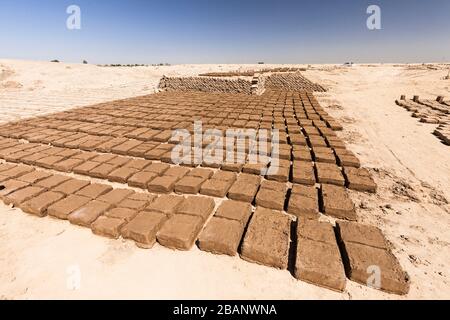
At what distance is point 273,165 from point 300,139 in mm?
1534

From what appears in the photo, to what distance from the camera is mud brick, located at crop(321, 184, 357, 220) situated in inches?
107

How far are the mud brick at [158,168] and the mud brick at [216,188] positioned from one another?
2.50 feet

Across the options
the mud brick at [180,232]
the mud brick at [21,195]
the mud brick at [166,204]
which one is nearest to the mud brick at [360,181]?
the mud brick at [180,232]

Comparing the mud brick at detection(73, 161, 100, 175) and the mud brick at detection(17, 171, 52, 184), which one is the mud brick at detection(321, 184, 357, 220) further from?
the mud brick at detection(17, 171, 52, 184)

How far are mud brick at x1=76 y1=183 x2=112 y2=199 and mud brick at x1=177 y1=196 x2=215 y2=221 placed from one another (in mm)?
1066

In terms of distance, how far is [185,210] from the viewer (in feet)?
8.77

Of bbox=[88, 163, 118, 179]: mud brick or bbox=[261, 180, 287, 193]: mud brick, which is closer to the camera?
bbox=[261, 180, 287, 193]: mud brick

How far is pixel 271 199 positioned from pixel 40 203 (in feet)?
8.61

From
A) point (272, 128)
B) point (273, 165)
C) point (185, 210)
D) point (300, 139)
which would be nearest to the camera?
point (185, 210)

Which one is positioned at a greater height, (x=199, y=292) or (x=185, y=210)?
(x=185, y=210)

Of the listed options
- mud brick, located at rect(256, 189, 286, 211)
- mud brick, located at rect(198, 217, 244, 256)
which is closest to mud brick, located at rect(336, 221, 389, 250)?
mud brick, located at rect(256, 189, 286, 211)

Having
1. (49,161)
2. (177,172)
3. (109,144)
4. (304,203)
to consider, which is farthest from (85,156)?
(304,203)
